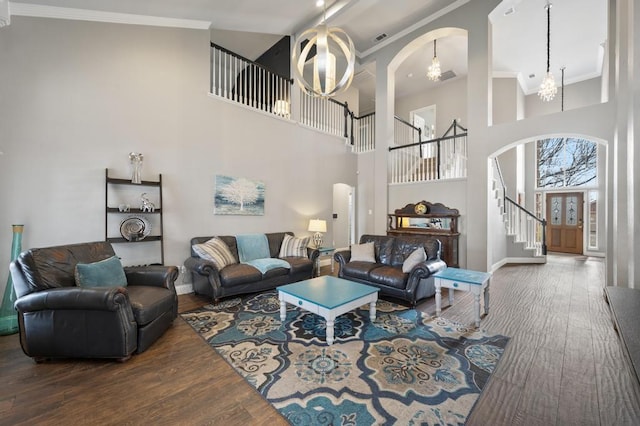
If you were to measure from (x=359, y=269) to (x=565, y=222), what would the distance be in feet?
27.2

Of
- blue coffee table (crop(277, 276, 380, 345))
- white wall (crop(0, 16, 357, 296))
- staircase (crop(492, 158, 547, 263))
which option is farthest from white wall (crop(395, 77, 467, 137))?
blue coffee table (crop(277, 276, 380, 345))

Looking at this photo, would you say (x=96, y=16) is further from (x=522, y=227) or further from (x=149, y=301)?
(x=522, y=227)

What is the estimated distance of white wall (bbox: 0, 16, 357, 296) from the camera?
3.18m

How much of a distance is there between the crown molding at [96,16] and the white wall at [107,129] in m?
0.07

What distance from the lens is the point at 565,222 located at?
8.45 m

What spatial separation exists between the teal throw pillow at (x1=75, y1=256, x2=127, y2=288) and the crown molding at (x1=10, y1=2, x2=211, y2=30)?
3.16 m

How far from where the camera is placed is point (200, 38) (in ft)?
14.8

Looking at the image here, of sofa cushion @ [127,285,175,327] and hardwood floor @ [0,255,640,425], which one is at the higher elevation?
sofa cushion @ [127,285,175,327]

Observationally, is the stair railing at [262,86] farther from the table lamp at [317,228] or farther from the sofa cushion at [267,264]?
the sofa cushion at [267,264]

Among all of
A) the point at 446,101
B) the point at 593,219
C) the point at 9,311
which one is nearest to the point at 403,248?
the point at 9,311

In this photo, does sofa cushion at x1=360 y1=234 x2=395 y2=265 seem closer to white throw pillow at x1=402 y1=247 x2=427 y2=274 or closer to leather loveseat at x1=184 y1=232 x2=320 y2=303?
white throw pillow at x1=402 y1=247 x2=427 y2=274

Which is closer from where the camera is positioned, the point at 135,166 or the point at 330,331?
the point at 330,331

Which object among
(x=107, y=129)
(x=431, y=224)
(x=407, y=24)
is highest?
(x=407, y=24)

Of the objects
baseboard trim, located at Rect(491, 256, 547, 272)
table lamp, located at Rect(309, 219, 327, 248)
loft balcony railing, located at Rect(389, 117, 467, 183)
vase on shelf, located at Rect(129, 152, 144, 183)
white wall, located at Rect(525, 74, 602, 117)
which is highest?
white wall, located at Rect(525, 74, 602, 117)
